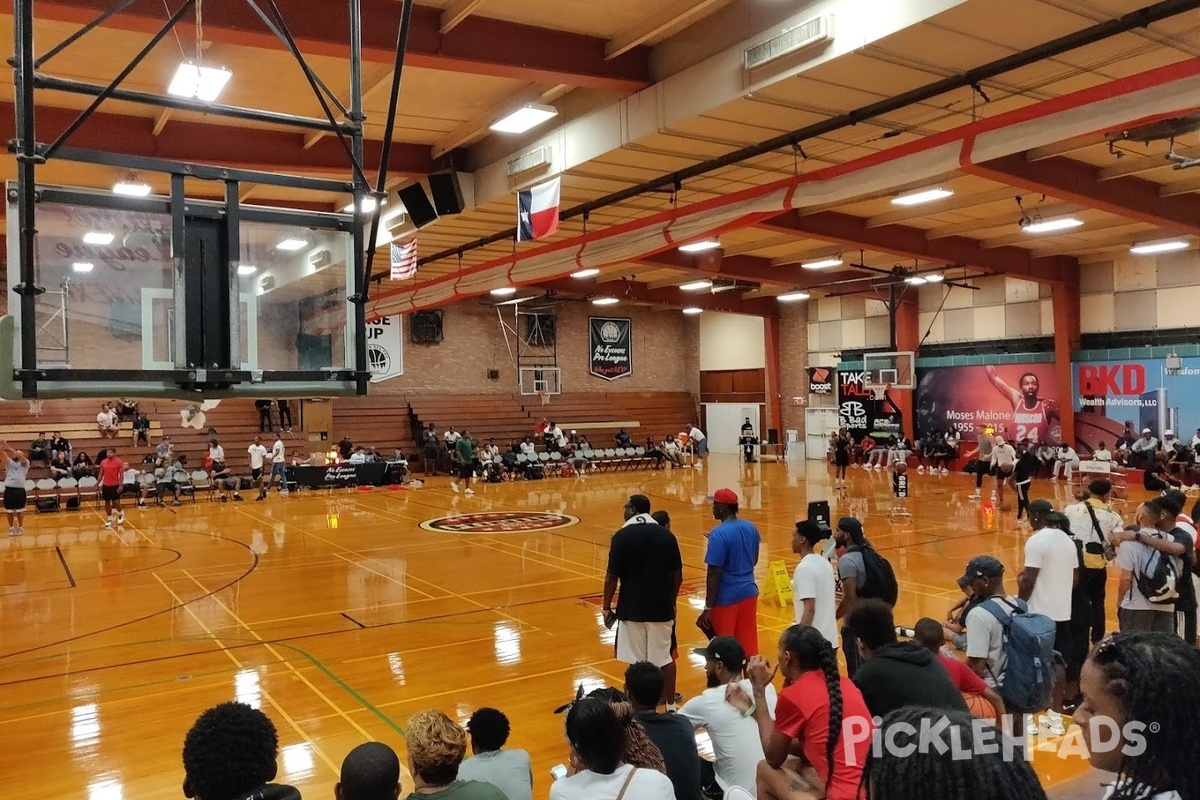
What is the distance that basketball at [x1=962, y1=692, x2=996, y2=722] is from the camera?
3.80 metres

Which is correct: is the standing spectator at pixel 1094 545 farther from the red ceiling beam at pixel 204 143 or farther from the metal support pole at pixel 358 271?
the red ceiling beam at pixel 204 143

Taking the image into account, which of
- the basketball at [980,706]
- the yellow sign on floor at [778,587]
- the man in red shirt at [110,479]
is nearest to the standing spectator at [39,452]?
the man in red shirt at [110,479]

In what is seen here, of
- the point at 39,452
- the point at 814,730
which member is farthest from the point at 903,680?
the point at 39,452

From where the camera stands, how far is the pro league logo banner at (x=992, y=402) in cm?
2355

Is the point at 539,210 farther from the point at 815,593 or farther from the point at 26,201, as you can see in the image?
the point at 26,201

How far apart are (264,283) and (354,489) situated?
20439 mm

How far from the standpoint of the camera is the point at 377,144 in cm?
1183

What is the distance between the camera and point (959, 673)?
12.6 ft

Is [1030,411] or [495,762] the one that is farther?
[1030,411]

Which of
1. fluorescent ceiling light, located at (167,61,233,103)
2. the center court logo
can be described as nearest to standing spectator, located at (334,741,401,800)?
fluorescent ceiling light, located at (167,61,233,103)

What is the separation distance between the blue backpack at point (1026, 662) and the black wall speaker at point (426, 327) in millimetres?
25945

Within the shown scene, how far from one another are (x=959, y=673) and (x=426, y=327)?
26712 mm

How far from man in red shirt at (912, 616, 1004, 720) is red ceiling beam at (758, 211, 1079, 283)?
12.3m

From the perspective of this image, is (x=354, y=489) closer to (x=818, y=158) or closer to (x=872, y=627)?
(x=818, y=158)
